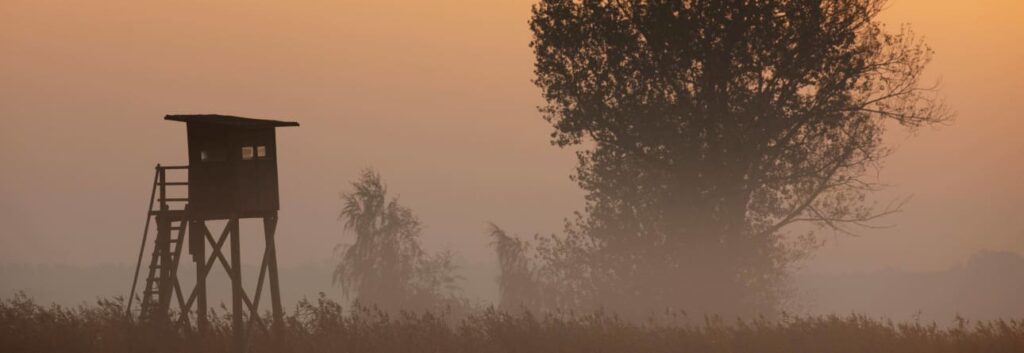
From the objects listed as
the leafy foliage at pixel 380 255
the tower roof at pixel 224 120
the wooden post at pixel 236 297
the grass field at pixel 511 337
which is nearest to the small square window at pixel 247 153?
the tower roof at pixel 224 120

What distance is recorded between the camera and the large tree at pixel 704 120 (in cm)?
3441

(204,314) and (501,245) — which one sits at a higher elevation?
(501,245)

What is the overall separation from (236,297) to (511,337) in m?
7.24

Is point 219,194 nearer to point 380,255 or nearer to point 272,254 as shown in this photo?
point 272,254

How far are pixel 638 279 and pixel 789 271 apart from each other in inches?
250

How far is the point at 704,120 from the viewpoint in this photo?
34.6 m

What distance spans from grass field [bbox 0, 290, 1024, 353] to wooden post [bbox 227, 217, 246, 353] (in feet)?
1.11

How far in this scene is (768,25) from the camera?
34.0 m

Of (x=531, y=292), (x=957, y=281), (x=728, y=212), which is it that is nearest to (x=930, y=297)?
(x=957, y=281)

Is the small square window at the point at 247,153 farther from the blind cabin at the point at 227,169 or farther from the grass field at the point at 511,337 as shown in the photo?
the grass field at the point at 511,337

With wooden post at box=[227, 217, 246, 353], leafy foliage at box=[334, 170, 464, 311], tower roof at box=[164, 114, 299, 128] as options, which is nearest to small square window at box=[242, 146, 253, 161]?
tower roof at box=[164, 114, 299, 128]

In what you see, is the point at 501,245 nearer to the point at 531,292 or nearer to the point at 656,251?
the point at 531,292

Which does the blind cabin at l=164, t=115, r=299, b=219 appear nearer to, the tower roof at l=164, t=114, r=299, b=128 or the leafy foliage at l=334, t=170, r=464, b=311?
the tower roof at l=164, t=114, r=299, b=128

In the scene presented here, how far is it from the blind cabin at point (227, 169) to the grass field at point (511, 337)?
10.2 feet
